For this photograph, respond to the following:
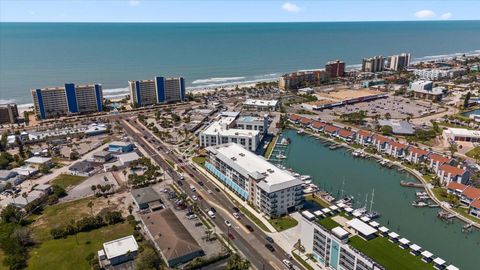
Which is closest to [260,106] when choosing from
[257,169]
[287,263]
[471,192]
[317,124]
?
[317,124]

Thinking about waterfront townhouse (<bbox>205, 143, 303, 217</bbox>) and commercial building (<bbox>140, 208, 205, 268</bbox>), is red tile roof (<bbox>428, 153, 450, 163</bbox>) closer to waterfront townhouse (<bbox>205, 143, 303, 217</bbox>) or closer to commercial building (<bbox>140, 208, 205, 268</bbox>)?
waterfront townhouse (<bbox>205, 143, 303, 217</bbox>)

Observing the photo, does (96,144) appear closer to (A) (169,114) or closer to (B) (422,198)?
(A) (169,114)

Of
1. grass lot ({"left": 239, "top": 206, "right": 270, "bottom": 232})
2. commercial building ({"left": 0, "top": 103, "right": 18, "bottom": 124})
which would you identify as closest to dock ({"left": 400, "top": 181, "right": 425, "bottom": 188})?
grass lot ({"left": 239, "top": 206, "right": 270, "bottom": 232})

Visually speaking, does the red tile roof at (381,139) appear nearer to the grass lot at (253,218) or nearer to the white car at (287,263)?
the grass lot at (253,218)

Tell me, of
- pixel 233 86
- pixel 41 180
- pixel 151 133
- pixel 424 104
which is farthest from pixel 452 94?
pixel 41 180

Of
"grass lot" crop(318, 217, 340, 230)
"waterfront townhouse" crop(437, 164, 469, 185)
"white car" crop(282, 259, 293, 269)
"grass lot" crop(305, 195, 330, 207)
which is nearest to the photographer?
"grass lot" crop(318, 217, 340, 230)
